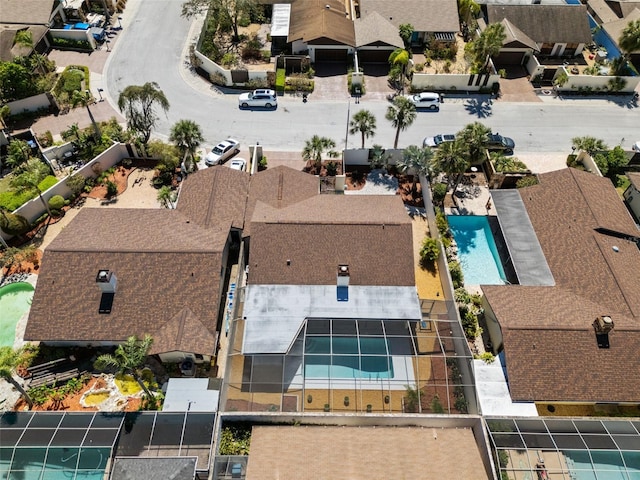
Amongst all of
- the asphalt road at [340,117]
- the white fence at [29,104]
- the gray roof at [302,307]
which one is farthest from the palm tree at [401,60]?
the white fence at [29,104]

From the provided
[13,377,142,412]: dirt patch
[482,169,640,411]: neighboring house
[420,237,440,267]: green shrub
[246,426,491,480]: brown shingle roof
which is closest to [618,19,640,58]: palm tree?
[482,169,640,411]: neighboring house

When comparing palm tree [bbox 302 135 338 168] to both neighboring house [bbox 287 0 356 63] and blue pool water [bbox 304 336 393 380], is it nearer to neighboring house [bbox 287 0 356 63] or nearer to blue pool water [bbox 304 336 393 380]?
neighboring house [bbox 287 0 356 63]

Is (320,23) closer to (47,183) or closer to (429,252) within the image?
(429,252)

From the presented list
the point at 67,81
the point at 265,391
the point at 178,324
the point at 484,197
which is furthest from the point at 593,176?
the point at 67,81

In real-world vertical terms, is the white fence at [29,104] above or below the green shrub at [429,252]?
above

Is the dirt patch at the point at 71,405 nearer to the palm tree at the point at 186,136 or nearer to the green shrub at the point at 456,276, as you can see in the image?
the palm tree at the point at 186,136

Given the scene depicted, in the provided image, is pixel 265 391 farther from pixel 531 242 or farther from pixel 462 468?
pixel 531 242

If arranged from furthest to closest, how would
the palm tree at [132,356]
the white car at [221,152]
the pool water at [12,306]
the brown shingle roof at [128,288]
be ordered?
the white car at [221,152] < the pool water at [12,306] < the brown shingle roof at [128,288] < the palm tree at [132,356]
